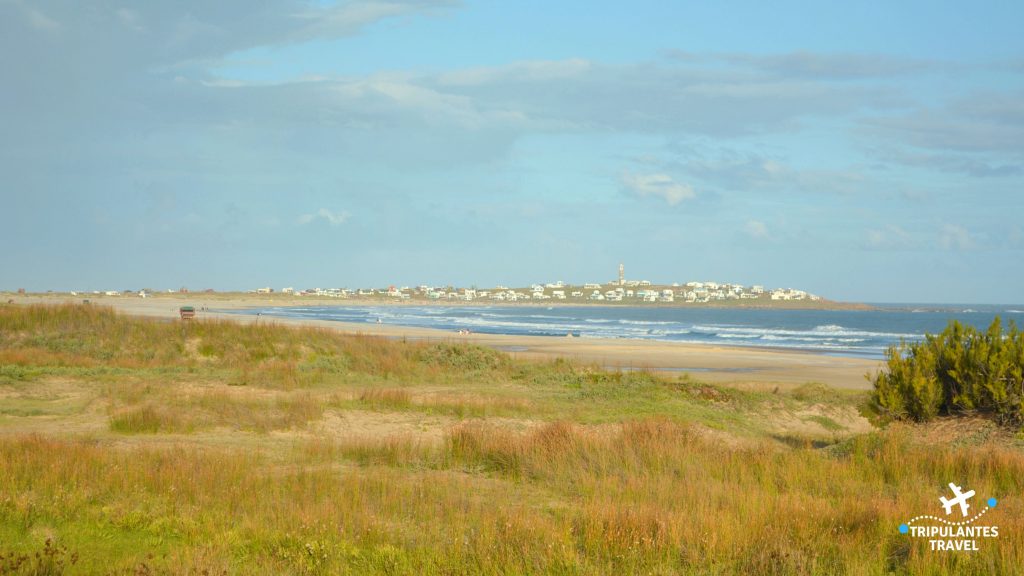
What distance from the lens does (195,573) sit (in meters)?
5.84

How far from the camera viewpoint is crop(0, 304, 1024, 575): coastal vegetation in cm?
641

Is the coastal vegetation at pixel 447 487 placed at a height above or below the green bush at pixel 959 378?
below

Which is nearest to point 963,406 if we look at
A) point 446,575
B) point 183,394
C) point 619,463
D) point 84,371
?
point 619,463

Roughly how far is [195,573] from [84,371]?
16.6m

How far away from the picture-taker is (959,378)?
1339cm

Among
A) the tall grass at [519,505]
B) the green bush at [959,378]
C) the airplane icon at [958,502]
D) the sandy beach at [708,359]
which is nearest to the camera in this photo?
the tall grass at [519,505]

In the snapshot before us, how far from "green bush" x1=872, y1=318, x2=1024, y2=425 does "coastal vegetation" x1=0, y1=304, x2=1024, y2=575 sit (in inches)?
18.6

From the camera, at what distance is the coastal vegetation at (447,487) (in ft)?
21.0

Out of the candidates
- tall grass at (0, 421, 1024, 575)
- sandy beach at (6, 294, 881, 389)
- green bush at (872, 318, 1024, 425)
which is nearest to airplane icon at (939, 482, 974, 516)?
tall grass at (0, 421, 1024, 575)

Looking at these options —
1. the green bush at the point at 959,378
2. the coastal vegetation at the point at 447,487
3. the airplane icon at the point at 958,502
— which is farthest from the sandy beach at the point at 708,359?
the airplane icon at the point at 958,502

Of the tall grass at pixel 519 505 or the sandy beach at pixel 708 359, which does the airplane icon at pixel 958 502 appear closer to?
the tall grass at pixel 519 505

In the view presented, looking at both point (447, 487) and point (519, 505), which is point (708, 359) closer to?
point (447, 487)

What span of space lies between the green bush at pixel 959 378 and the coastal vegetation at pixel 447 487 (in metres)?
0.47

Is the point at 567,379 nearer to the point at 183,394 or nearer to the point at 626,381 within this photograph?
the point at 626,381
